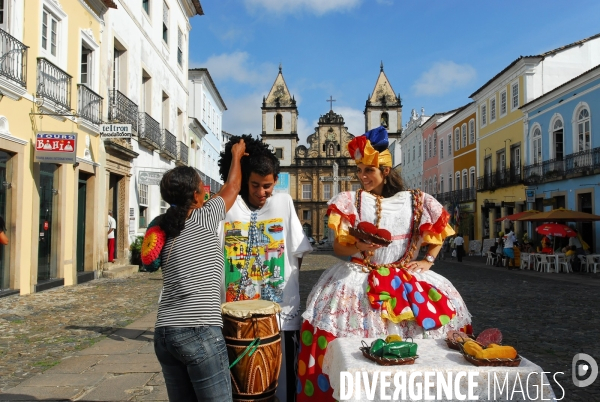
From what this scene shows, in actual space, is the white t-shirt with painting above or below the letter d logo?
above

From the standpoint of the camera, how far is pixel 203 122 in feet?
98.6

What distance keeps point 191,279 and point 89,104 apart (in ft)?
36.8

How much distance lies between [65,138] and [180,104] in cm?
1217

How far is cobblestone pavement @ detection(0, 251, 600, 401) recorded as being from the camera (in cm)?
532

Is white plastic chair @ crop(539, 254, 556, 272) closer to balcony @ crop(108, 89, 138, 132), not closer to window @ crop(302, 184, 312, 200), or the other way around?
balcony @ crop(108, 89, 138, 132)

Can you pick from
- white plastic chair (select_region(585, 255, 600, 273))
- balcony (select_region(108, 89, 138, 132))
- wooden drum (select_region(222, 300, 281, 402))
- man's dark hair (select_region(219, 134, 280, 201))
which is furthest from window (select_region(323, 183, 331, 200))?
wooden drum (select_region(222, 300, 281, 402))

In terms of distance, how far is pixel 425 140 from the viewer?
42688 millimetres

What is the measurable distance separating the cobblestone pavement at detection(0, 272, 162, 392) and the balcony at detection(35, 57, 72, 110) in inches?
148

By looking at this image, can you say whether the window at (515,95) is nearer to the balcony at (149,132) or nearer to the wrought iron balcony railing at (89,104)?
the balcony at (149,132)

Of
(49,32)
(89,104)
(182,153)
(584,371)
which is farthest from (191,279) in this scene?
(182,153)

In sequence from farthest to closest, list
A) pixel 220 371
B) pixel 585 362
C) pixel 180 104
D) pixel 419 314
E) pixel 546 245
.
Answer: pixel 180 104 < pixel 546 245 < pixel 585 362 < pixel 419 314 < pixel 220 371

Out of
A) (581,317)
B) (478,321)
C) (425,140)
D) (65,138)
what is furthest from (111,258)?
(425,140)

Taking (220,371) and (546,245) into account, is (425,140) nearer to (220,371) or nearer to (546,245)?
(546,245)

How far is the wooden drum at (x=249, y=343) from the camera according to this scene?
2.62m
